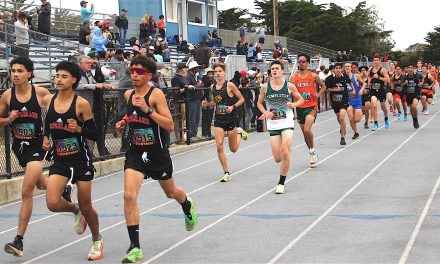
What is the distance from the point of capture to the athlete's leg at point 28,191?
744cm

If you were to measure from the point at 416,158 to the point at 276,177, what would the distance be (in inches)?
132

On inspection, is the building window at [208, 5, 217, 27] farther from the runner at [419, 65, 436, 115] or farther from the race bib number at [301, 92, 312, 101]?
the race bib number at [301, 92, 312, 101]

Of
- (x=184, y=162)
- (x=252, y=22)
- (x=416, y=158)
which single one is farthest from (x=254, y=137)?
(x=252, y=22)

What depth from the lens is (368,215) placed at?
29.3 ft

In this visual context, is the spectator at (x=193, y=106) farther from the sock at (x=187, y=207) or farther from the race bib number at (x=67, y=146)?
the race bib number at (x=67, y=146)

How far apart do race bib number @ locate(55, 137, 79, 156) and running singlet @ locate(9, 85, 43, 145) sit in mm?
766

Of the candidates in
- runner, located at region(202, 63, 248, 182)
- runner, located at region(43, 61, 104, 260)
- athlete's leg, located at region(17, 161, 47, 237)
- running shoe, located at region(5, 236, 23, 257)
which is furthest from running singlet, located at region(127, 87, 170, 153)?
runner, located at region(202, 63, 248, 182)

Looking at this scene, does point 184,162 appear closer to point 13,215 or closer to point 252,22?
point 13,215

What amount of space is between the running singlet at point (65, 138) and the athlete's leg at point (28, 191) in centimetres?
52

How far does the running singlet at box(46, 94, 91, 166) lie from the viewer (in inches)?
284

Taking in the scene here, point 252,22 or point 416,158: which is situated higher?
point 252,22

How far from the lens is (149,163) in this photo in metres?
7.32

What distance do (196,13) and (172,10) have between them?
13.1ft

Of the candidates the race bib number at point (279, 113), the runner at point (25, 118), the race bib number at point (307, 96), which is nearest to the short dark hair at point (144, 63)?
the runner at point (25, 118)
